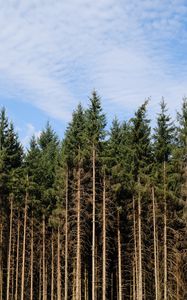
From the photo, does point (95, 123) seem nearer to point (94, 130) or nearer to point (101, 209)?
point (94, 130)

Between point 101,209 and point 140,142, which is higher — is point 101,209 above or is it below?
below

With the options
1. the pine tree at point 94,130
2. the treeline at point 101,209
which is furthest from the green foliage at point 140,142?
the pine tree at point 94,130

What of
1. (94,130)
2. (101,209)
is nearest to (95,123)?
(94,130)

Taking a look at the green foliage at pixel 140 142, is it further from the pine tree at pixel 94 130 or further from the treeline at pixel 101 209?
the pine tree at pixel 94 130

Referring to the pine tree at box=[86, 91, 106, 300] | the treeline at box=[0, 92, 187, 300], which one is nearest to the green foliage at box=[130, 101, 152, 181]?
the treeline at box=[0, 92, 187, 300]

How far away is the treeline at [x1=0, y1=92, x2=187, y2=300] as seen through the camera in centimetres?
3694

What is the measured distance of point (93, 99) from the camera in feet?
129

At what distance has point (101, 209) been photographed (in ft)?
125

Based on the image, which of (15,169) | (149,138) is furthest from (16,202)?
(149,138)

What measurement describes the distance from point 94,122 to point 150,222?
→ 10.0 m

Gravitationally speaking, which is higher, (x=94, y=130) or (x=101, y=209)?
(x=94, y=130)

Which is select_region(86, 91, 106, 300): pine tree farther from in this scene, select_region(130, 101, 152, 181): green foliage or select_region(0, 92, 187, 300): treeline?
select_region(130, 101, 152, 181): green foliage

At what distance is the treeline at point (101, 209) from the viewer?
36938 mm

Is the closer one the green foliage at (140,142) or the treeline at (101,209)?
the treeline at (101,209)
